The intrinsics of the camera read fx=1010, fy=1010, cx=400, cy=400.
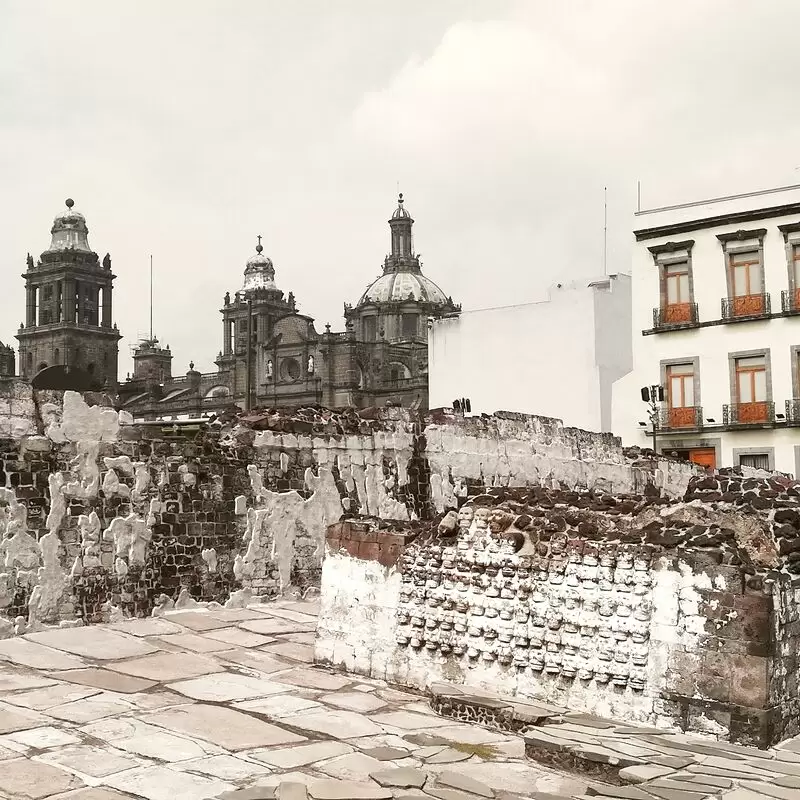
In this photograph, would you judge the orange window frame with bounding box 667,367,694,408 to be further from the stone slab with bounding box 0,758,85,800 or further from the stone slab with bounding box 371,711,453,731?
the stone slab with bounding box 0,758,85,800

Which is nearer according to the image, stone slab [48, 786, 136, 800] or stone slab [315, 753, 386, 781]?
stone slab [48, 786, 136, 800]

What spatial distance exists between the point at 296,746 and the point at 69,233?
70.8 metres

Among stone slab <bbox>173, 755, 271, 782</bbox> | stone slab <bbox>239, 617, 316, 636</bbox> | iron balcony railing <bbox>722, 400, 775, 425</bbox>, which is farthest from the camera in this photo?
iron balcony railing <bbox>722, 400, 775, 425</bbox>

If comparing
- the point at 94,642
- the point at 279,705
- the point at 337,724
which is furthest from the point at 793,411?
the point at 337,724

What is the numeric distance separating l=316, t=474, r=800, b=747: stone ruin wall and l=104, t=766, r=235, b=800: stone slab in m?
2.29

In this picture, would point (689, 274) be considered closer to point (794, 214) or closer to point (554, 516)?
point (794, 214)

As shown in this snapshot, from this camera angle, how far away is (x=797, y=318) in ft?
72.9

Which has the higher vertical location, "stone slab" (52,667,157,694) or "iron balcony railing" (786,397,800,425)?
"iron balcony railing" (786,397,800,425)

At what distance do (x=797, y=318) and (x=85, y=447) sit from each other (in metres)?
17.8

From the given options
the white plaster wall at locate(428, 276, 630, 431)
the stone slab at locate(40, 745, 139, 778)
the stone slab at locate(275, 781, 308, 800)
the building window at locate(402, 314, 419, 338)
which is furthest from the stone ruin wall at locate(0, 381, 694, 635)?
the building window at locate(402, 314, 419, 338)

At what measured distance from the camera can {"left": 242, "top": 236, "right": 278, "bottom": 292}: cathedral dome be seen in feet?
248

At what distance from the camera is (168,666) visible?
7.40 m

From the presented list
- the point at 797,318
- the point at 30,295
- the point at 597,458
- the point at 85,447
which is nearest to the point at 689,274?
the point at 797,318

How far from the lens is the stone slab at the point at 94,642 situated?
778 centimetres
